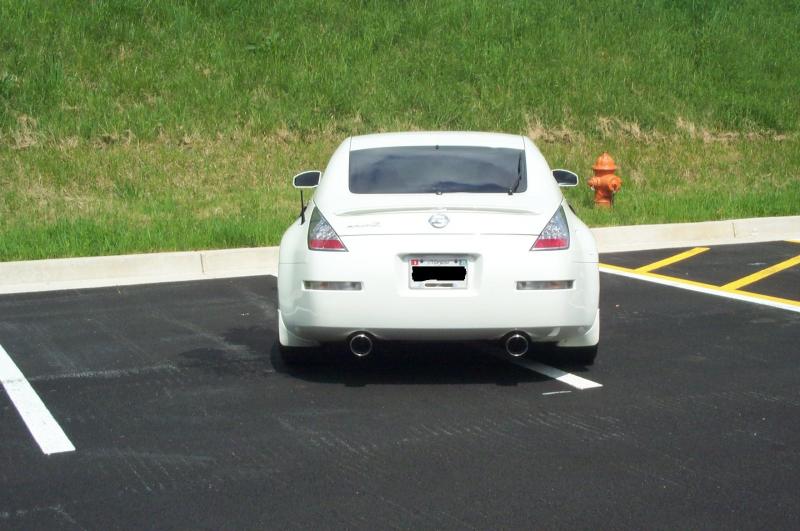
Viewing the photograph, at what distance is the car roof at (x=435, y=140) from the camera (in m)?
7.69

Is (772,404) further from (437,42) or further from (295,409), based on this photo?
(437,42)

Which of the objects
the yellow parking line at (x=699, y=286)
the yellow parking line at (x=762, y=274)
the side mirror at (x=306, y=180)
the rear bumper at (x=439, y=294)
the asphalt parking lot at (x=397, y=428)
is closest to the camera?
the asphalt parking lot at (x=397, y=428)

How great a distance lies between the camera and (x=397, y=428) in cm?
601

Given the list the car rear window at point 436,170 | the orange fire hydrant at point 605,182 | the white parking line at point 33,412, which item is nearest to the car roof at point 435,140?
the car rear window at point 436,170

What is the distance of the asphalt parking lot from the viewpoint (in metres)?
4.80

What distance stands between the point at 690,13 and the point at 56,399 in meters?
21.7

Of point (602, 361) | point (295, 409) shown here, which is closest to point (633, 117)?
point (602, 361)

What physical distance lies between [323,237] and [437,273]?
0.68 m

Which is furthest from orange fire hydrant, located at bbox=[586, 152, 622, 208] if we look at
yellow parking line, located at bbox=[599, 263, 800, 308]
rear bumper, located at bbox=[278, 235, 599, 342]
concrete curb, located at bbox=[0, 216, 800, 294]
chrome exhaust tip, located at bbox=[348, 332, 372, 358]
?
chrome exhaust tip, located at bbox=[348, 332, 372, 358]

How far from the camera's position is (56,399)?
6.73 m

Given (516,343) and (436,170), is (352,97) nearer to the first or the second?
(436,170)

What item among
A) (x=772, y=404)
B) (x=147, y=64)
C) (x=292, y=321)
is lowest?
(x=772, y=404)

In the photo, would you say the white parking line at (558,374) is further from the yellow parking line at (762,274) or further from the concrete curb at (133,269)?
the concrete curb at (133,269)

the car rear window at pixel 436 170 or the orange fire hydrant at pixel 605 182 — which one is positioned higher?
the car rear window at pixel 436 170
